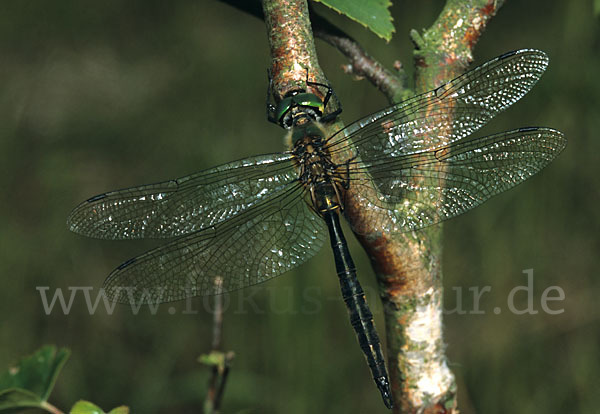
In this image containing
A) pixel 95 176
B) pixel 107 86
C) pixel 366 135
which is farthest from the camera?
pixel 107 86

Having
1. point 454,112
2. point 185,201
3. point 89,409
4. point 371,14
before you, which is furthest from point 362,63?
point 89,409

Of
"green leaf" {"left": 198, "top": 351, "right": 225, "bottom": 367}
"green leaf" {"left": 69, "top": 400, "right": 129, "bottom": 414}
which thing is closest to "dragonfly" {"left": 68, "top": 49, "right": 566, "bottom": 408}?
"green leaf" {"left": 198, "top": 351, "right": 225, "bottom": 367}

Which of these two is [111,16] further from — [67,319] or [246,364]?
[246,364]

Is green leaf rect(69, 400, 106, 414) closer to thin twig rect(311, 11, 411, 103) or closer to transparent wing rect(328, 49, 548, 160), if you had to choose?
transparent wing rect(328, 49, 548, 160)

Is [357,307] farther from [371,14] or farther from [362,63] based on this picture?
[371,14]

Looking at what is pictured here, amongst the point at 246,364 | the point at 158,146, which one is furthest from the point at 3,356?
the point at 158,146

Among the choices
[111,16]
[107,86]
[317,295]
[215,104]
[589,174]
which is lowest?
[317,295]

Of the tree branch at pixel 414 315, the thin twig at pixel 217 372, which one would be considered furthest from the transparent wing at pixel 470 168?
the thin twig at pixel 217 372
